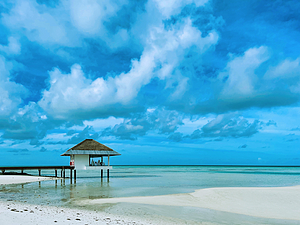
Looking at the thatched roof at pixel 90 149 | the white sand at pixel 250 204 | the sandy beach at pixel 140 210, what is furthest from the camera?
the thatched roof at pixel 90 149

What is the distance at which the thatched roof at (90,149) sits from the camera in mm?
32469

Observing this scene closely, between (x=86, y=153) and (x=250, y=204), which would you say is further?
(x=86, y=153)

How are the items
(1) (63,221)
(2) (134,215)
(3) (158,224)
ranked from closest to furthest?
(1) (63,221) → (3) (158,224) → (2) (134,215)

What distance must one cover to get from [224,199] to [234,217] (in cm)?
574

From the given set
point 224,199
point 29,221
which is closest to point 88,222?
point 29,221

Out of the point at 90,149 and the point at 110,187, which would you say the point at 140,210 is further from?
the point at 90,149

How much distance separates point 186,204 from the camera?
1595 cm

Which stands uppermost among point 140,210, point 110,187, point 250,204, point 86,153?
point 86,153

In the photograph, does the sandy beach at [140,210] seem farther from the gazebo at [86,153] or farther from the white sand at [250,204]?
the gazebo at [86,153]

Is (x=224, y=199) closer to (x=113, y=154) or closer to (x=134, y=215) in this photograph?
(x=134, y=215)

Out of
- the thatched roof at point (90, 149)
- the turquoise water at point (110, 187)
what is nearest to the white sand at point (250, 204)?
the turquoise water at point (110, 187)

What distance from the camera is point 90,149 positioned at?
33.1 m

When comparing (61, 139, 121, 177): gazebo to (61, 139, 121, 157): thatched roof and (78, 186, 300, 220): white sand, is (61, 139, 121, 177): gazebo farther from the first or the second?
(78, 186, 300, 220): white sand

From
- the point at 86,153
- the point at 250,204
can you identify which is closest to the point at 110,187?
the point at 86,153
